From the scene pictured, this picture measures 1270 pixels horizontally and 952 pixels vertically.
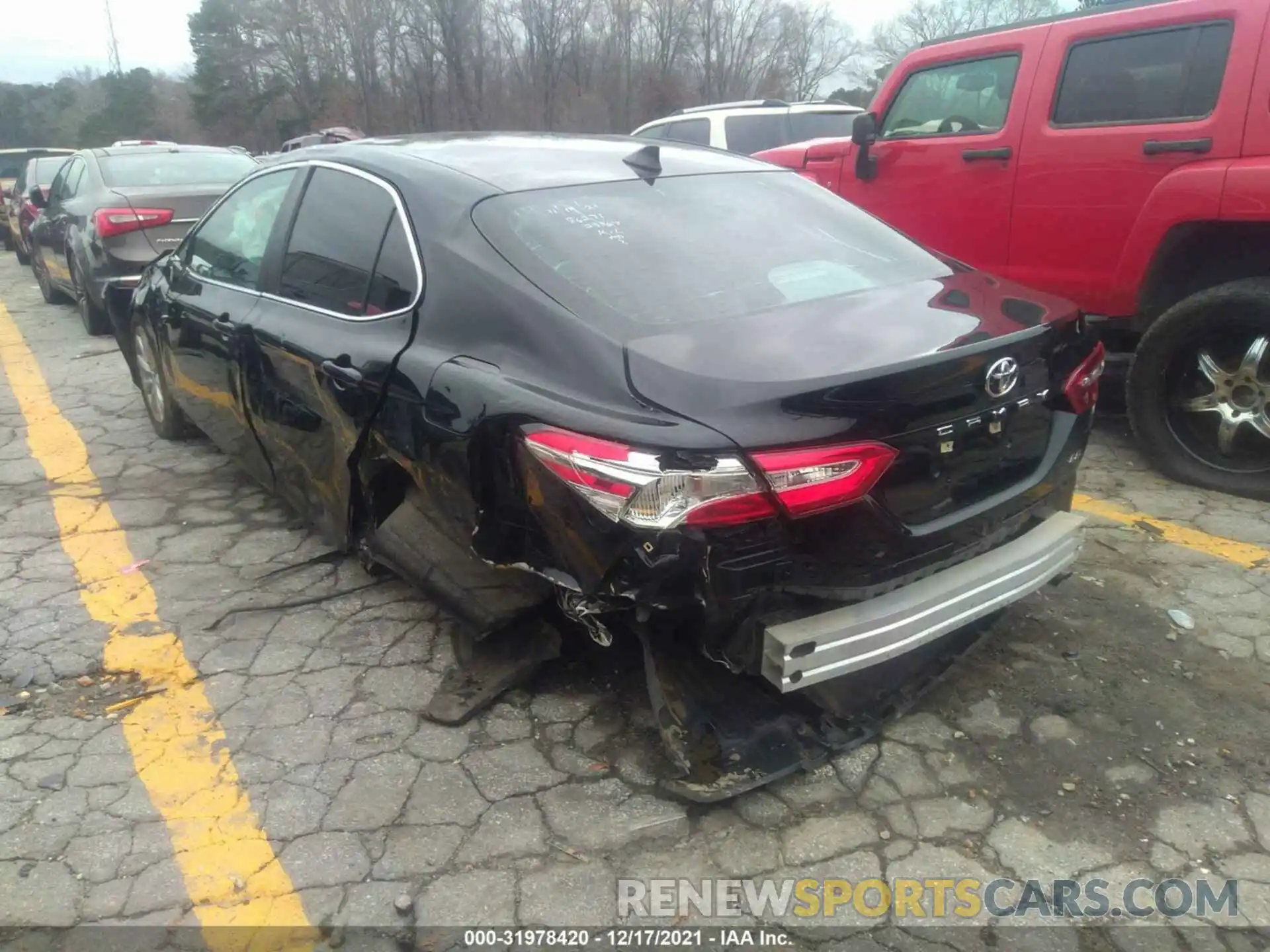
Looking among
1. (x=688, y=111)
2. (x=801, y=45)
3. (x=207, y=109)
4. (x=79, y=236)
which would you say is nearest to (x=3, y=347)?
(x=79, y=236)

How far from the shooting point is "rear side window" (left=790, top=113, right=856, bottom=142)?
9203mm

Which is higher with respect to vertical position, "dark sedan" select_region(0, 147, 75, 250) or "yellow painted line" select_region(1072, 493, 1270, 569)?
"dark sedan" select_region(0, 147, 75, 250)

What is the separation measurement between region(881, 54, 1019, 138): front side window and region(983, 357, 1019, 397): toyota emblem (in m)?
3.00

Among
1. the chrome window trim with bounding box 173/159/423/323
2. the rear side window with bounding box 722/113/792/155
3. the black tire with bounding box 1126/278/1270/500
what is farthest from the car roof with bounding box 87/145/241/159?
the black tire with bounding box 1126/278/1270/500

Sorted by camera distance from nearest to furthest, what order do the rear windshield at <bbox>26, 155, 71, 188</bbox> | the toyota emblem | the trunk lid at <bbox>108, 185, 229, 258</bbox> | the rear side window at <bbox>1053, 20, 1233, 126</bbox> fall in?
the toyota emblem, the rear side window at <bbox>1053, 20, 1233, 126</bbox>, the trunk lid at <bbox>108, 185, 229, 258</bbox>, the rear windshield at <bbox>26, 155, 71, 188</bbox>

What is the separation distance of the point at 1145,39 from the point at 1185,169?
75 centimetres

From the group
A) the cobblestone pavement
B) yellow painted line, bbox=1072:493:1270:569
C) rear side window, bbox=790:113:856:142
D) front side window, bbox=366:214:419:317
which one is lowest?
the cobblestone pavement

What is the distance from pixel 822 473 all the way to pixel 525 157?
1.72 metres

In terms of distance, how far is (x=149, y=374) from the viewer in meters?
5.46

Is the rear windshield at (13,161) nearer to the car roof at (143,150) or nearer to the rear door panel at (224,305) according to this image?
the car roof at (143,150)

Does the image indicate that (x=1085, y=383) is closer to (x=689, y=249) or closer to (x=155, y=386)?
(x=689, y=249)

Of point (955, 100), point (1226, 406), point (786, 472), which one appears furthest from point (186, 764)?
point (955, 100)

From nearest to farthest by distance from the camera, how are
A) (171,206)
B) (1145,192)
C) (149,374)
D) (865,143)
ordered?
(1145,192), (149,374), (865,143), (171,206)

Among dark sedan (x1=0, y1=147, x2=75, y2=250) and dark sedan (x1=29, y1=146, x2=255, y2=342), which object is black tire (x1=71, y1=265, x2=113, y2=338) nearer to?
dark sedan (x1=29, y1=146, x2=255, y2=342)
